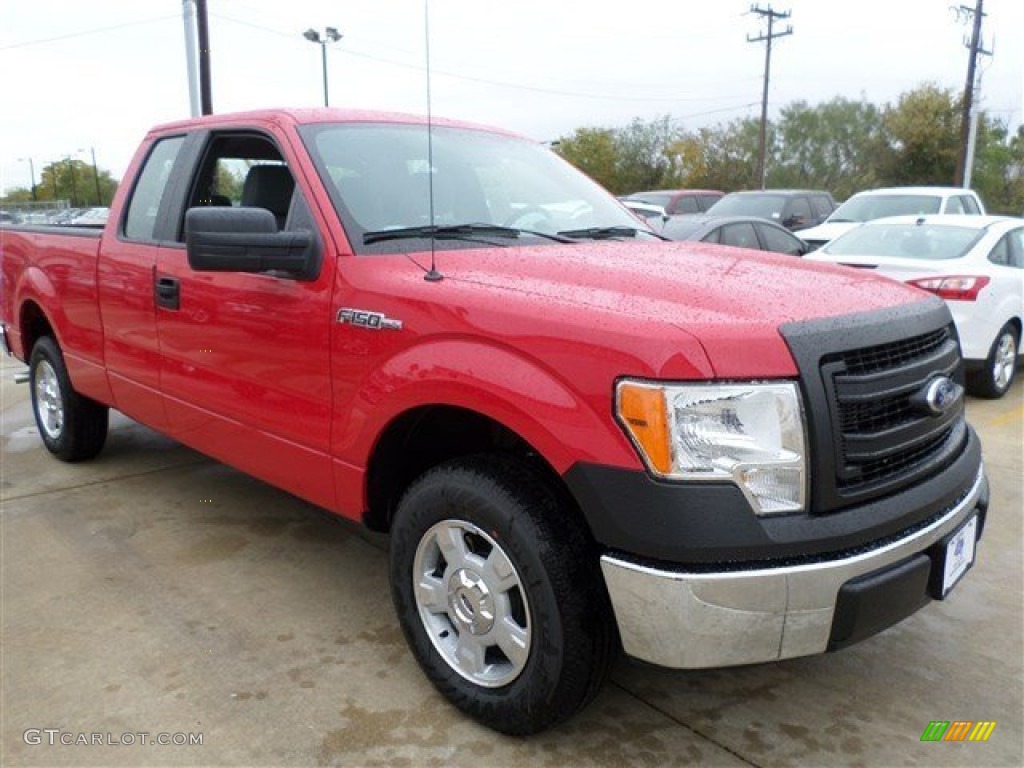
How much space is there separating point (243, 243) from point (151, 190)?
1.76 meters

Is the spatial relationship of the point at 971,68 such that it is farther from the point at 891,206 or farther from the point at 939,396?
the point at 939,396

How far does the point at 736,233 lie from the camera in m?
9.32

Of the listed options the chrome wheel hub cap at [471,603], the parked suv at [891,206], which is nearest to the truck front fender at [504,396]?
the chrome wheel hub cap at [471,603]

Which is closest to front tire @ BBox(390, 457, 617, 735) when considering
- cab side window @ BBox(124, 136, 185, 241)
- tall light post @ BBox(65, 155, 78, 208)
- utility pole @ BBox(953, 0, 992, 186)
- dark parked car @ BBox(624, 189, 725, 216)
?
cab side window @ BBox(124, 136, 185, 241)

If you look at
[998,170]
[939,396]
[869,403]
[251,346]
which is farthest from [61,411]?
[998,170]

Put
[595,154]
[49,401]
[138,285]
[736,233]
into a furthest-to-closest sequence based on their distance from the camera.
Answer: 1. [595,154]
2. [736,233]
3. [49,401]
4. [138,285]

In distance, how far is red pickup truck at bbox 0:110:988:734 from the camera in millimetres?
2066

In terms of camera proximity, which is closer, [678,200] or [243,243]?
[243,243]

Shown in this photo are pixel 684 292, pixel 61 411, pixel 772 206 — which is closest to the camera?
pixel 684 292

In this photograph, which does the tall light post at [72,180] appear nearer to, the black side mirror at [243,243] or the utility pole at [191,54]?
the utility pole at [191,54]

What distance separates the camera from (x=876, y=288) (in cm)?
270

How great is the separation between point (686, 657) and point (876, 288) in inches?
52.2

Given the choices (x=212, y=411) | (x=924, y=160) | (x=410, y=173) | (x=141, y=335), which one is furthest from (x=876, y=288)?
(x=924, y=160)

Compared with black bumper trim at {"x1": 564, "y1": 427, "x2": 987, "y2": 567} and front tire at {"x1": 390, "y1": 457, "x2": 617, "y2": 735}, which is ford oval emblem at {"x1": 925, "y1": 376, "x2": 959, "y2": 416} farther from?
front tire at {"x1": 390, "y1": 457, "x2": 617, "y2": 735}
